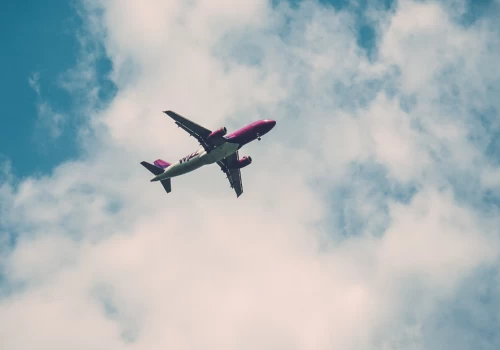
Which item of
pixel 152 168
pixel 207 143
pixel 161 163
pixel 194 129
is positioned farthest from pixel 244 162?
pixel 152 168

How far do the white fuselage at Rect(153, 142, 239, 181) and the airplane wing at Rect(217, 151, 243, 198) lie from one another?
24.3ft

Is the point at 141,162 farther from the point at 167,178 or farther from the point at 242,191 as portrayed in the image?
the point at 242,191

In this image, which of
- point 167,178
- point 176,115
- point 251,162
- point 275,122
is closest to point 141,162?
point 167,178

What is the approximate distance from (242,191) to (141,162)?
2059cm

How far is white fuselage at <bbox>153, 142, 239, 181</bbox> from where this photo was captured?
3381 inches

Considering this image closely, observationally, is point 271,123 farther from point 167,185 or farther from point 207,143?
point 167,185

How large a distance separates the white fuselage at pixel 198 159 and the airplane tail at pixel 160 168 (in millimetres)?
2395

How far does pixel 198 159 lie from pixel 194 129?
5.25 meters

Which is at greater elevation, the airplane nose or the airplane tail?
the airplane nose

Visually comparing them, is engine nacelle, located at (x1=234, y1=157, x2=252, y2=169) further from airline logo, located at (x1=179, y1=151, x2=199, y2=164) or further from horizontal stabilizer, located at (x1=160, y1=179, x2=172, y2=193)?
horizontal stabilizer, located at (x1=160, y1=179, x2=172, y2=193)

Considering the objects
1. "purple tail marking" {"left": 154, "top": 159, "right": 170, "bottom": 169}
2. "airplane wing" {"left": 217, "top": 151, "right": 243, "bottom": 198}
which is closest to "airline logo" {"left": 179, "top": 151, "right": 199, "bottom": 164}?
"purple tail marking" {"left": 154, "top": 159, "right": 170, "bottom": 169}

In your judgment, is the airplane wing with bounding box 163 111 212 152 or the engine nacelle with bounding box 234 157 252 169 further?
the engine nacelle with bounding box 234 157 252 169

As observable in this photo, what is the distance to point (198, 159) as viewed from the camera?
284 feet

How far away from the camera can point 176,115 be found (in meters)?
83.9
